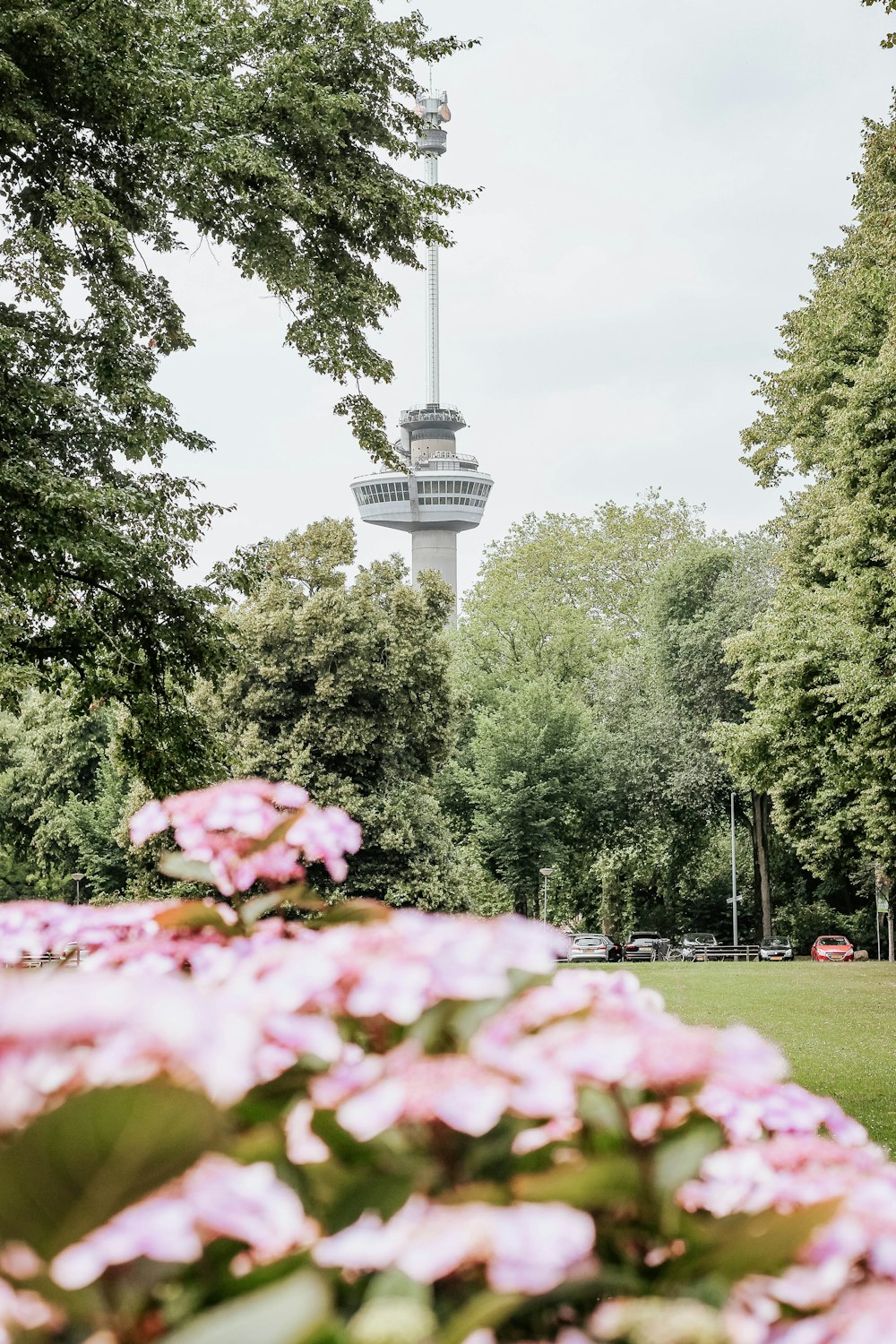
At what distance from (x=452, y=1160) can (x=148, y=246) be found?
12.6 metres

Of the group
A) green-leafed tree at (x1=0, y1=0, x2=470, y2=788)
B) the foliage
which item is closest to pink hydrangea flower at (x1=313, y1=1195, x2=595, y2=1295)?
green-leafed tree at (x1=0, y1=0, x2=470, y2=788)

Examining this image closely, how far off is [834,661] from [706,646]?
2306 cm

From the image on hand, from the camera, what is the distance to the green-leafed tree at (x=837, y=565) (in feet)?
55.1

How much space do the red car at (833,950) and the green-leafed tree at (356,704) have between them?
67.7ft

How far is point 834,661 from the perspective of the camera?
21.6 m

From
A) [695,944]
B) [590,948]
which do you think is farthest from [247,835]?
[695,944]

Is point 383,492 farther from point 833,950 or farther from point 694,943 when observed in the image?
point 833,950

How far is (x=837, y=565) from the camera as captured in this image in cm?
1848

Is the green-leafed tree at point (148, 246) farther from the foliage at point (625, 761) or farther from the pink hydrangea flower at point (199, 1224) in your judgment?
the foliage at point (625, 761)

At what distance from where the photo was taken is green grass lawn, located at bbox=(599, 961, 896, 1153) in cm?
1313

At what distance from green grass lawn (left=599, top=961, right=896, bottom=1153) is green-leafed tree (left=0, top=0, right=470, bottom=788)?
6.31m

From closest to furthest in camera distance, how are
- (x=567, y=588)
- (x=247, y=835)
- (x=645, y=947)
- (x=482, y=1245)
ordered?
(x=482, y=1245), (x=247, y=835), (x=645, y=947), (x=567, y=588)

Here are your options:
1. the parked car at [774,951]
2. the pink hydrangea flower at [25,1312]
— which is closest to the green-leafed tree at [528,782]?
the parked car at [774,951]

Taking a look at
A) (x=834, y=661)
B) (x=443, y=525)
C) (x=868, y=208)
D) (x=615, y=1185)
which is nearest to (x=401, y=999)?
(x=615, y=1185)
